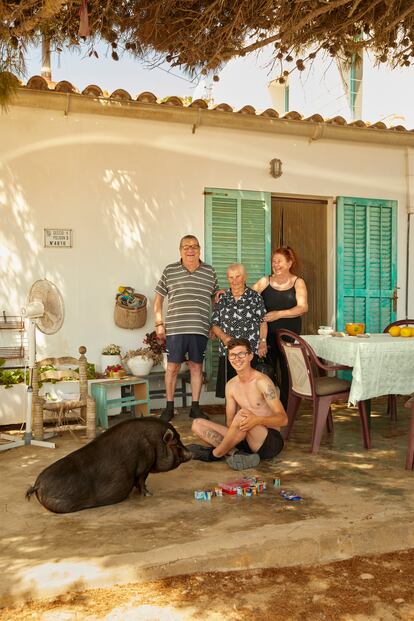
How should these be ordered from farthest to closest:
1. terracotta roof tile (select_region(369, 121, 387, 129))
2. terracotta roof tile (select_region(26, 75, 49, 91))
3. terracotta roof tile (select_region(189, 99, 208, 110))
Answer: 1. terracotta roof tile (select_region(369, 121, 387, 129))
2. terracotta roof tile (select_region(189, 99, 208, 110))
3. terracotta roof tile (select_region(26, 75, 49, 91))

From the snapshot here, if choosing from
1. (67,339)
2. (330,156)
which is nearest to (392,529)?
(67,339)

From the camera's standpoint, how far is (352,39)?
19.6 ft

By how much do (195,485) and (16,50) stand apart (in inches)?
Result: 148

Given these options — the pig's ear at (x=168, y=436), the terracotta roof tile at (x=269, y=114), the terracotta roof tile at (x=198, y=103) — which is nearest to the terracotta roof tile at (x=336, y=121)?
the terracotta roof tile at (x=269, y=114)

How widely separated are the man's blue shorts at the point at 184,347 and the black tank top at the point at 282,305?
0.68 metres

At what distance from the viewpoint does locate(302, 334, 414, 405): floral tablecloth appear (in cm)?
486

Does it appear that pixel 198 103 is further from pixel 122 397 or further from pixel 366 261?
pixel 122 397

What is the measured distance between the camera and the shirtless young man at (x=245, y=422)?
178 inches

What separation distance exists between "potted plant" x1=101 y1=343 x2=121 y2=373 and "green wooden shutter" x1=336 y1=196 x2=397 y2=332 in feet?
8.74

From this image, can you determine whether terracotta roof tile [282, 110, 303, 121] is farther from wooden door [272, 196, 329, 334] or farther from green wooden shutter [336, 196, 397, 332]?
green wooden shutter [336, 196, 397, 332]

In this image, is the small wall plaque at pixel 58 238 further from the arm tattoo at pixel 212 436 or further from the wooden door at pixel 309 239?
the arm tattoo at pixel 212 436

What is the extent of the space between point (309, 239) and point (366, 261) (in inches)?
28.3

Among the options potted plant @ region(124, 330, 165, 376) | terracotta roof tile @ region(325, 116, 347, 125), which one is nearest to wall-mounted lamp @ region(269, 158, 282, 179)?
terracotta roof tile @ region(325, 116, 347, 125)

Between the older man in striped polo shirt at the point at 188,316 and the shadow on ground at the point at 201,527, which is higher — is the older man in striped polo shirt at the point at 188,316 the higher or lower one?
the higher one
